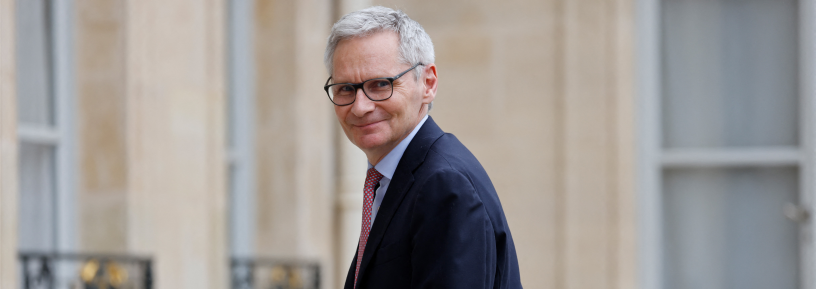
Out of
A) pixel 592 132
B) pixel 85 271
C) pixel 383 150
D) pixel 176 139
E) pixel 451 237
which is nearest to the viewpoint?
pixel 451 237

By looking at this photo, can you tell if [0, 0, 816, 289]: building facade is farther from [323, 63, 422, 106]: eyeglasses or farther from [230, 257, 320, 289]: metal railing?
[323, 63, 422, 106]: eyeglasses

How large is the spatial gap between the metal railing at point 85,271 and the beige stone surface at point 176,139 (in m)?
0.20

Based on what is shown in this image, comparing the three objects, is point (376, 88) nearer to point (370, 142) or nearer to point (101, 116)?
point (370, 142)

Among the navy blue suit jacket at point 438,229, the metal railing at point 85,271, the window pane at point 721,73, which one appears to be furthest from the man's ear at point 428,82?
the window pane at point 721,73

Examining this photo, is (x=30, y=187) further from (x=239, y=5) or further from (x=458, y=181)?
(x=458, y=181)

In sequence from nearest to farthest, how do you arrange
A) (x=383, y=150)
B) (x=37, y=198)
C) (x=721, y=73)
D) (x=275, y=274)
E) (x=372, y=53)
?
(x=372, y=53), (x=383, y=150), (x=37, y=198), (x=275, y=274), (x=721, y=73)

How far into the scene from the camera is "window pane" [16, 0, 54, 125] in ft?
12.1

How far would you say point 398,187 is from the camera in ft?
5.02

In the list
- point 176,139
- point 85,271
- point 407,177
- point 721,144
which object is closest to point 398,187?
point 407,177

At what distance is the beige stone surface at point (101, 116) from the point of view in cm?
395

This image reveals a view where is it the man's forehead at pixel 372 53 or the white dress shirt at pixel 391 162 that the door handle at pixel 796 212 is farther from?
the man's forehead at pixel 372 53

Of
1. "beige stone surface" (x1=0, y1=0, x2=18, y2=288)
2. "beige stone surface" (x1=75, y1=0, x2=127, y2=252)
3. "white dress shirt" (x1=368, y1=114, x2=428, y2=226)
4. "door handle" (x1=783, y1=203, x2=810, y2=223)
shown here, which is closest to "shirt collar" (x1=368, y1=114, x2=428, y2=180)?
"white dress shirt" (x1=368, y1=114, x2=428, y2=226)

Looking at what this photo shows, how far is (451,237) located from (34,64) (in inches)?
115

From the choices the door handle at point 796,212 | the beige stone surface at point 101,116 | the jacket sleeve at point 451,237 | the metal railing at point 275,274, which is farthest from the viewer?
the door handle at point 796,212
